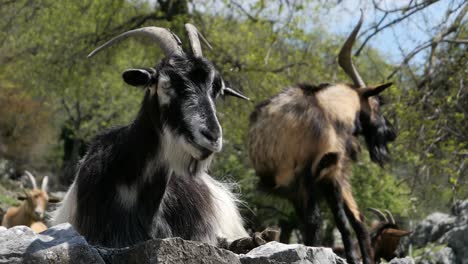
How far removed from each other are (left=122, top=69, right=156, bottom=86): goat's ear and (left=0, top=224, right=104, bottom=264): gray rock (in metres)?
1.32

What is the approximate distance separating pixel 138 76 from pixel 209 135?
828 mm

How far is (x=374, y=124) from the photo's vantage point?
29.5 ft

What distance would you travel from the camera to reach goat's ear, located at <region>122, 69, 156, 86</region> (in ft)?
14.8

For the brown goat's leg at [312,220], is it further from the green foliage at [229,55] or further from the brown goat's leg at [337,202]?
the green foliage at [229,55]

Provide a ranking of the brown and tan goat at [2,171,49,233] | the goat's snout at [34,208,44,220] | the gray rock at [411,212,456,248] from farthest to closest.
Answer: the brown and tan goat at [2,171,49,233], the goat's snout at [34,208,44,220], the gray rock at [411,212,456,248]

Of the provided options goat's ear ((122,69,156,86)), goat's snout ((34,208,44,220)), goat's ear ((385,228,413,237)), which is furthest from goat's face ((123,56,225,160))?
goat's snout ((34,208,44,220))

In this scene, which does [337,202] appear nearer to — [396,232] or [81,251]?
[396,232]

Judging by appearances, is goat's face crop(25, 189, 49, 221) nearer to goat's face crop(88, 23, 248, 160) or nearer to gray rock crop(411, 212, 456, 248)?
gray rock crop(411, 212, 456, 248)

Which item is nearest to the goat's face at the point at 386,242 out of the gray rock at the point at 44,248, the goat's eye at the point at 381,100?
the goat's eye at the point at 381,100

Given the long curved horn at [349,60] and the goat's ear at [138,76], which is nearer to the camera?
the goat's ear at [138,76]

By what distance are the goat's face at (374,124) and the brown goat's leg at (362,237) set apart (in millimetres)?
1270

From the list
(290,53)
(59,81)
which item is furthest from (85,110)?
(290,53)

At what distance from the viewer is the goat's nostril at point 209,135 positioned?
3900 mm

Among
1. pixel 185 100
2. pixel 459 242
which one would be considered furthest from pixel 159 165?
pixel 459 242
